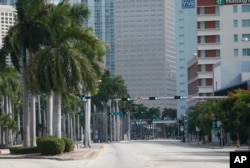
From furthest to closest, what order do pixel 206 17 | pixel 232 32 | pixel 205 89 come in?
pixel 205 89
pixel 206 17
pixel 232 32

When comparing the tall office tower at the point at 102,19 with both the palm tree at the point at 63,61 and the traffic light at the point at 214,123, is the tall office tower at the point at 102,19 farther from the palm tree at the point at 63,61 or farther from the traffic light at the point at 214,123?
the palm tree at the point at 63,61

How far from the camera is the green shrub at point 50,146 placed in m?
42.2

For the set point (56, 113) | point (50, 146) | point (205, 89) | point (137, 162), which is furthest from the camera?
point (205, 89)

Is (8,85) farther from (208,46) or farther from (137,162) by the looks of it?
(137,162)

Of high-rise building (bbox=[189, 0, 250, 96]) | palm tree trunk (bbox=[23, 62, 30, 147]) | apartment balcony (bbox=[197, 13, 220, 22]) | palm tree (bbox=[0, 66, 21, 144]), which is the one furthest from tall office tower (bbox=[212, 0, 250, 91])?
palm tree trunk (bbox=[23, 62, 30, 147])

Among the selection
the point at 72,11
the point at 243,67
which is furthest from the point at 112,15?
the point at 72,11

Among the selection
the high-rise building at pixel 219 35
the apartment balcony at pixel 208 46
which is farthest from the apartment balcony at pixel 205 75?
the apartment balcony at pixel 208 46

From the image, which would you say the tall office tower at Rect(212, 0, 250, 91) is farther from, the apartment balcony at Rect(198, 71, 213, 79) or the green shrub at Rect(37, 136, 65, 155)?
the green shrub at Rect(37, 136, 65, 155)

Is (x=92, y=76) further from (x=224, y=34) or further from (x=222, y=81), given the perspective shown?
(x=224, y=34)

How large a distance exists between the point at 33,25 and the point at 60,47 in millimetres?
2921

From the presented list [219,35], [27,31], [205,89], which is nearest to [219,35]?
[219,35]

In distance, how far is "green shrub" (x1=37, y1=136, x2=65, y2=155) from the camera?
42.2 m

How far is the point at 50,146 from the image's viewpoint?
42375 millimetres

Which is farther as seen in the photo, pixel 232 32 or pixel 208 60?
pixel 208 60
